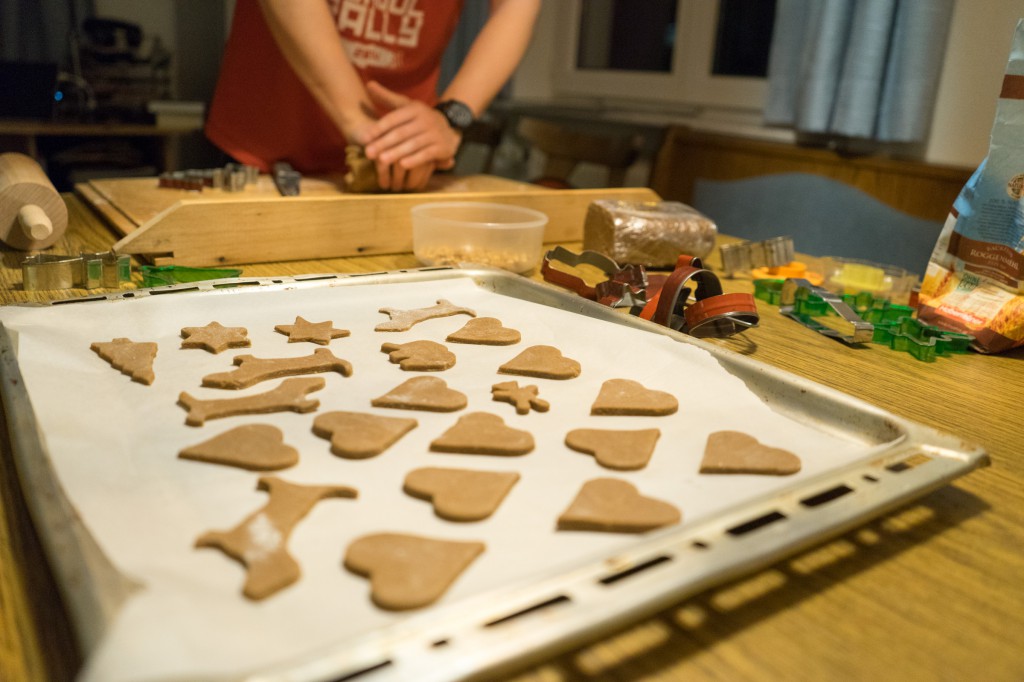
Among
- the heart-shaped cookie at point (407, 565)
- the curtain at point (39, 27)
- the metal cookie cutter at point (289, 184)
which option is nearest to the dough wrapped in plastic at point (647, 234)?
the metal cookie cutter at point (289, 184)

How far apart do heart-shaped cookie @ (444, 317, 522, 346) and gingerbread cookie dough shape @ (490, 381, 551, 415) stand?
0.41ft

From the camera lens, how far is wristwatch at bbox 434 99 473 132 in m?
1.60

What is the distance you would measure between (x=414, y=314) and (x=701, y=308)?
13.5 inches

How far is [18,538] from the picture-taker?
0.47 metres

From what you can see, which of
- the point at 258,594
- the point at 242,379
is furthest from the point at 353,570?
the point at 242,379

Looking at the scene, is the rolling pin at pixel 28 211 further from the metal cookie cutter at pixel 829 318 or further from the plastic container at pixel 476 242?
the metal cookie cutter at pixel 829 318

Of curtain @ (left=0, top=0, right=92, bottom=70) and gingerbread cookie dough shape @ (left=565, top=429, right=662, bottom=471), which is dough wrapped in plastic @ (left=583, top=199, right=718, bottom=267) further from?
curtain @ (left=0, top=0, right=92, bottom=70)

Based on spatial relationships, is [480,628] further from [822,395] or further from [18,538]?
[822,395]

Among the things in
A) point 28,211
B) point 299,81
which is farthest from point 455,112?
point 28,211

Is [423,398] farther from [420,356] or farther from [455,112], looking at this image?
[455,112]

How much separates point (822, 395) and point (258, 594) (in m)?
0.50

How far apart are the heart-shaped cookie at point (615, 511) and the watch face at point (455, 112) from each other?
1217 mm

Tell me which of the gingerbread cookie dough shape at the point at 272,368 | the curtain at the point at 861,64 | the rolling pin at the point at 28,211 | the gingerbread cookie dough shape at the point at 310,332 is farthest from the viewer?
the curtain at the point at 861,64

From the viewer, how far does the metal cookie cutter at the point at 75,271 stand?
3.16 ft
